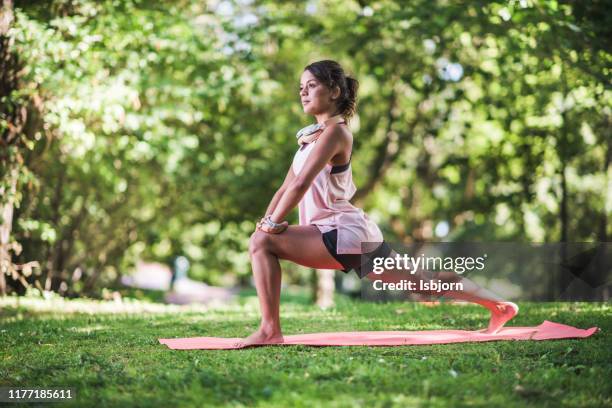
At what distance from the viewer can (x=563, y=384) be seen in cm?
354

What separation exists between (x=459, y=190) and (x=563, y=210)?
22.3 feet

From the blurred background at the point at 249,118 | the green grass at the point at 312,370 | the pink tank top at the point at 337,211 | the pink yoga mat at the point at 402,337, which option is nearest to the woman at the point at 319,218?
the pink tank top at the point at 337,211

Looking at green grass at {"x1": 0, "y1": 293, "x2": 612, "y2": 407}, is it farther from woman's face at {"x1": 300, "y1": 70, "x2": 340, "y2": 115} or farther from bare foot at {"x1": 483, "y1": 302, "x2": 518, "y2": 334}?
woman's face at {"x1": 300, "y1": 70, "x2": 340, "y2": 115}

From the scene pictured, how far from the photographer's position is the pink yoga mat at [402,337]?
4.87 meters

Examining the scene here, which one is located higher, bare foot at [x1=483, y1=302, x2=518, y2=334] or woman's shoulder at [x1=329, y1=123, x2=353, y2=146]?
woman's shoulder at [x1=329, y1=123, x2=353, y2=146]

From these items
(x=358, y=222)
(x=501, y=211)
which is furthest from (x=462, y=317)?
(x=501, y=211)

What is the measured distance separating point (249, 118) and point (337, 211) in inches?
392

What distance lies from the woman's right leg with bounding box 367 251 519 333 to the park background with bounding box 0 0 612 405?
48cm

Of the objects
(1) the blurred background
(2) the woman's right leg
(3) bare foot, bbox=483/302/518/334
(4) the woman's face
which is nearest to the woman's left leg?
(2) the woman's right leg

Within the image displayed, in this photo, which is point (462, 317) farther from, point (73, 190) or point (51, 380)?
point (73, 190)

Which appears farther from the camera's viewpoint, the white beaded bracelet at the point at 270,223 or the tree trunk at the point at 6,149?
the tree trunk at the point at 6,149

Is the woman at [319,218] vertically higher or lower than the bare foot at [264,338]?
higher

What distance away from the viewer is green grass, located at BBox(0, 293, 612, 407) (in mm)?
3320

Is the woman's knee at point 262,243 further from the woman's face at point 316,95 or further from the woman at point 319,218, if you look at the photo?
the woman's face at point 316,95
